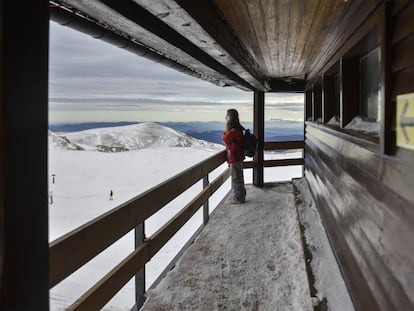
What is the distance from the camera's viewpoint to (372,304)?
5.67ft

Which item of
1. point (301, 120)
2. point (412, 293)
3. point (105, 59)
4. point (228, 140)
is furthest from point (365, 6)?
point (105, 59)

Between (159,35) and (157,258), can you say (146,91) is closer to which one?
(157,258)

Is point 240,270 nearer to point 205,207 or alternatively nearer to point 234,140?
point 205,207

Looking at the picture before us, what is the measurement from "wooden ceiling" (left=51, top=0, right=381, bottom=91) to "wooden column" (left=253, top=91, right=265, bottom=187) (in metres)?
2.61

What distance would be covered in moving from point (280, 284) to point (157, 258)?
468cm

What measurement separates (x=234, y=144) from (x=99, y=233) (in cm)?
371

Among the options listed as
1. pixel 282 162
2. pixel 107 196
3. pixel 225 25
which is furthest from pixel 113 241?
pixel 107 196

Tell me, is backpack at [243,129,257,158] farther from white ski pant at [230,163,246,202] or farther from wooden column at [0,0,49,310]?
wooden column at [0,0,49,310]

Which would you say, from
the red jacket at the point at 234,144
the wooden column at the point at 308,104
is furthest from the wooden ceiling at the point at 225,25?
the wooden column at the point at 308,104

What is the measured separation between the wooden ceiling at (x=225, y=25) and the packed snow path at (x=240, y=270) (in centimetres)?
183

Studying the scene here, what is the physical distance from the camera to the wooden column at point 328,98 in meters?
3.94

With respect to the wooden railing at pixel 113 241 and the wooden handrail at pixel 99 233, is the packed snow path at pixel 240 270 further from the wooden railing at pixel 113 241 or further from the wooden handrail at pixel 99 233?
the wooden handrail at pixel 99 233

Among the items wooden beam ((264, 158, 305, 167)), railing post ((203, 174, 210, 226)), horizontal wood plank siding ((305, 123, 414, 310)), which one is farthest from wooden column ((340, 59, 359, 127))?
wooden beam ((264, 158, 305, 167))

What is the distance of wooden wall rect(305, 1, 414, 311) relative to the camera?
4.27 feet
